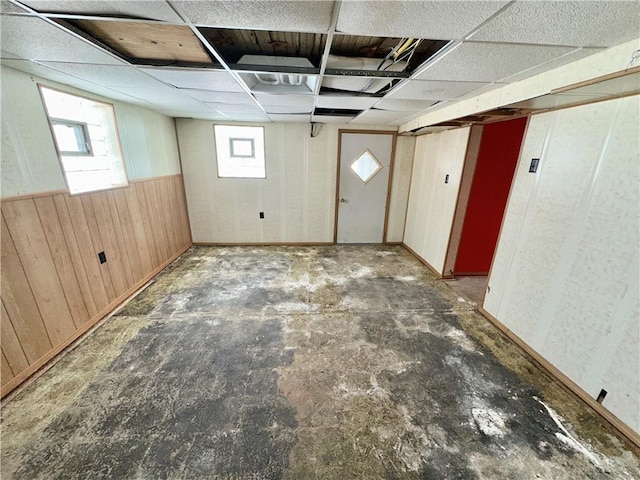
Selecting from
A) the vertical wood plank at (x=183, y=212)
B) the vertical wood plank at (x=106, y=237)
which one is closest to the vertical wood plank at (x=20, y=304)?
the vertical wood plank at (x=106, y=237)

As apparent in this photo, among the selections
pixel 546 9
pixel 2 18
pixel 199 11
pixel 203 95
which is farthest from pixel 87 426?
pixel 546 9

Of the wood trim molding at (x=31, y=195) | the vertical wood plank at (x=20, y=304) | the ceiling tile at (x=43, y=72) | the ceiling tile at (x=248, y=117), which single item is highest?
the ceiling tile at (x=248, y=117)

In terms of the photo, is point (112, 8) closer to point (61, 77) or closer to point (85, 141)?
point (61, 77)

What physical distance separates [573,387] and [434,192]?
8.97 feet

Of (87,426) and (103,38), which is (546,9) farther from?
(87,426)

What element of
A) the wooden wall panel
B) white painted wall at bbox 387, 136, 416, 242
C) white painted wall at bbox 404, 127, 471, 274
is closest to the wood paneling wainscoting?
the wooden wall panel

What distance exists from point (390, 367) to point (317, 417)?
0.74 m

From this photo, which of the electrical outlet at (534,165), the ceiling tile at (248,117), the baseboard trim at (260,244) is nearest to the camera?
the electrical outlet at (534,165)

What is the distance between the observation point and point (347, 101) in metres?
2.71

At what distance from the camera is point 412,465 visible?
1.41 m

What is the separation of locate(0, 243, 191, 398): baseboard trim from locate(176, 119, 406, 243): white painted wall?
1643 mm

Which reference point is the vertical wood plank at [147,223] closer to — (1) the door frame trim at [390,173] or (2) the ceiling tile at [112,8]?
(2) the ceiling tile at [112,8]

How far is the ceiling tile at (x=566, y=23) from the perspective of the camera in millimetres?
1064

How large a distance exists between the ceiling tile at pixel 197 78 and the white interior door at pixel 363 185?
2.60 metres
